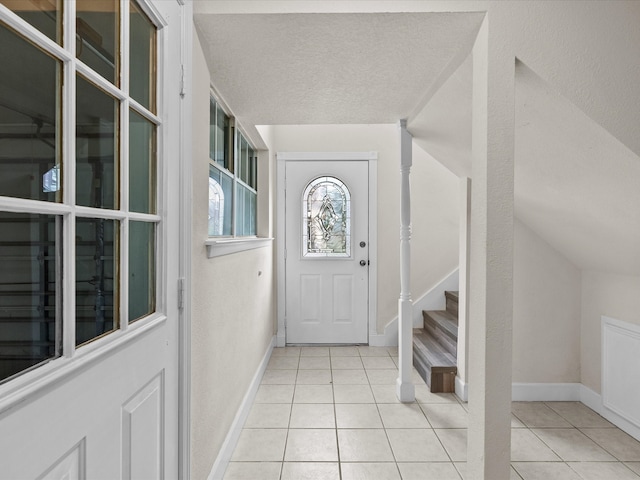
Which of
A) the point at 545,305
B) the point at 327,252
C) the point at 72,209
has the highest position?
the point at 72,209

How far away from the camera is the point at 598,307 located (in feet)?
7.91

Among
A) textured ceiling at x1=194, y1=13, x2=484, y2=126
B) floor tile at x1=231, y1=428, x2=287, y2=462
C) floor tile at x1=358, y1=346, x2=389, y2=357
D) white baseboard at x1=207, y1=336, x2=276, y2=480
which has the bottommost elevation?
floor tile at x1=231, y1=428, x2=287, y2=462

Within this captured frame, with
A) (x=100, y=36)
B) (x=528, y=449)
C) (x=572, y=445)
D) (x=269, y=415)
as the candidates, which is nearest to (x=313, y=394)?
(x=269, y=415)

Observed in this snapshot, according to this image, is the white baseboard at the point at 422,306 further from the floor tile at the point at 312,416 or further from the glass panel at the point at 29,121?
the glass panel at the point at 29,121

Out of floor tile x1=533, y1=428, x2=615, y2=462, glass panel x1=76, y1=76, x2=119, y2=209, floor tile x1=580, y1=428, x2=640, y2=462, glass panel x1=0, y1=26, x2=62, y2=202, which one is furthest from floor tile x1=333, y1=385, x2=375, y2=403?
glass panel x1=0, y1=26, x2=62, y2=202

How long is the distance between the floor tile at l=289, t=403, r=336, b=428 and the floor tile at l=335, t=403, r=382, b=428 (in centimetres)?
5

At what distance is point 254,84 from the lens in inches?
76.3

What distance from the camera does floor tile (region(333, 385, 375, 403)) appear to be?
263cm

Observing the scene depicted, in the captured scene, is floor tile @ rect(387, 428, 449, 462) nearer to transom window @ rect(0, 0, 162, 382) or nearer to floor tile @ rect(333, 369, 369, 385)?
floor tile @ rect(333, 369, 369, 385)

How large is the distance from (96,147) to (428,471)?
1.98 meters

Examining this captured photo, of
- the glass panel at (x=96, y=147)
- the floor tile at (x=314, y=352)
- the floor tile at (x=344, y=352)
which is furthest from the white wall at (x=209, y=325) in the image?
the floor tile at (x=344, y=352)

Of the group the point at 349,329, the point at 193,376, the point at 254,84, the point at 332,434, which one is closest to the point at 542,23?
the point at 254,84

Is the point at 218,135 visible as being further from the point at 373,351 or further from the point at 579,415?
the point at 579,415

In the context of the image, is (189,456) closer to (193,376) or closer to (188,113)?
(193,376)
